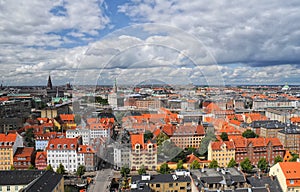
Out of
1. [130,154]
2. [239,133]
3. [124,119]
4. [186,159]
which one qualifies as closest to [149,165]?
[130,154]

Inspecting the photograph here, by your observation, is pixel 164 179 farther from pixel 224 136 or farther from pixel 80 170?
pixel 224 136

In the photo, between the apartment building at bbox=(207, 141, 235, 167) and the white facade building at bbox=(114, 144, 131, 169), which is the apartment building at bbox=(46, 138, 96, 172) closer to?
the white facade building at bbox=(114, 144, 131, 169)

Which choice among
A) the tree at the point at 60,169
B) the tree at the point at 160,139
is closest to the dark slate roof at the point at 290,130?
the tree at the point at 160,139

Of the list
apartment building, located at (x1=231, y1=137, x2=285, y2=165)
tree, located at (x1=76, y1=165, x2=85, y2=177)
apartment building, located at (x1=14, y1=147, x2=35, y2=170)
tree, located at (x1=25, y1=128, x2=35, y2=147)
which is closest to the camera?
tree, located at (x1=76, y1=165, x2=85, y2=177)

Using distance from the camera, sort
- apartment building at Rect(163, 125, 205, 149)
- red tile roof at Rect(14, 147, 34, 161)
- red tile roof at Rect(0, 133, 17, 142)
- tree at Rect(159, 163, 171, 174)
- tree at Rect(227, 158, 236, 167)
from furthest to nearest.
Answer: apartment building at Rect(163, 125, 205, 149)
red tile roof at Rect(0, 133, 17, 142)
red tile roof at Rect(14, 147, 34, 161)
tree at Rect(227, 158, 236, 167)
tree at Rect(159, 163, 171, 174)

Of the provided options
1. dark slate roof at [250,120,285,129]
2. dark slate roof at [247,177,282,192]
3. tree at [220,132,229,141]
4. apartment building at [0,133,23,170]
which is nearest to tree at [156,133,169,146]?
dark slate roof at [247,177,282,192]

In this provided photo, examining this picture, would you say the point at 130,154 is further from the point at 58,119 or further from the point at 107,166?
the point at 58,119

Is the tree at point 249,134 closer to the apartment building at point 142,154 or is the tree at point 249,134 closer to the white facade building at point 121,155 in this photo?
the apartment building at point 142,154
